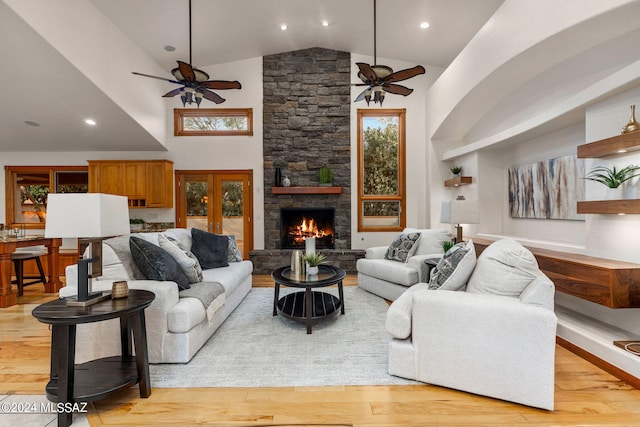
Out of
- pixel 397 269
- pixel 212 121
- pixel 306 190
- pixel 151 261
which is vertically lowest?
pixel 397 269

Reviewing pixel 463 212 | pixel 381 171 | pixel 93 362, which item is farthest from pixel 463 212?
pixel 93 362

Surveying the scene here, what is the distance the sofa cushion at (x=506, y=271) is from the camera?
2.10 metres

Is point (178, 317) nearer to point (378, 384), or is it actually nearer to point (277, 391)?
point (277, 391)

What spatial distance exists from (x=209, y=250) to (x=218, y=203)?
8.36ft

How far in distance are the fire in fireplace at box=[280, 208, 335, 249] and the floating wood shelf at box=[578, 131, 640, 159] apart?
4214 millimetres

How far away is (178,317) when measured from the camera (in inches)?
94.8

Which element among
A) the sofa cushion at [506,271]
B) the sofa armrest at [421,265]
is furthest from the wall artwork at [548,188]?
the sofa cushion at [506,271]

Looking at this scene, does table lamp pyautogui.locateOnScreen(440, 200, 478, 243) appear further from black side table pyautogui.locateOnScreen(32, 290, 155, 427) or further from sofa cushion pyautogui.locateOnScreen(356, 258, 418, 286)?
black side table pyautogui.locateOnScreen(32, 290, 155, 427)

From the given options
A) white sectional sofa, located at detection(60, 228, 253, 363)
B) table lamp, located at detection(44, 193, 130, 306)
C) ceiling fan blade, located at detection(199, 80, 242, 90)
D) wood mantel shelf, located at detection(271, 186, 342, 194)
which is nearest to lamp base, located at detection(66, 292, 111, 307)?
table lamp, located at detection(44, 193, 130, 306)

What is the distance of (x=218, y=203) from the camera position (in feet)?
20.8

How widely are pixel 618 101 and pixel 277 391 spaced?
11.3ft

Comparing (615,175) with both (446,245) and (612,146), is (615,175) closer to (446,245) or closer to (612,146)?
(612,146)

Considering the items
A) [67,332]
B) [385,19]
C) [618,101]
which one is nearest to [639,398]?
[618,101]

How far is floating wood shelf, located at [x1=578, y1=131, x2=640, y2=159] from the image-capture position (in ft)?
7.43
